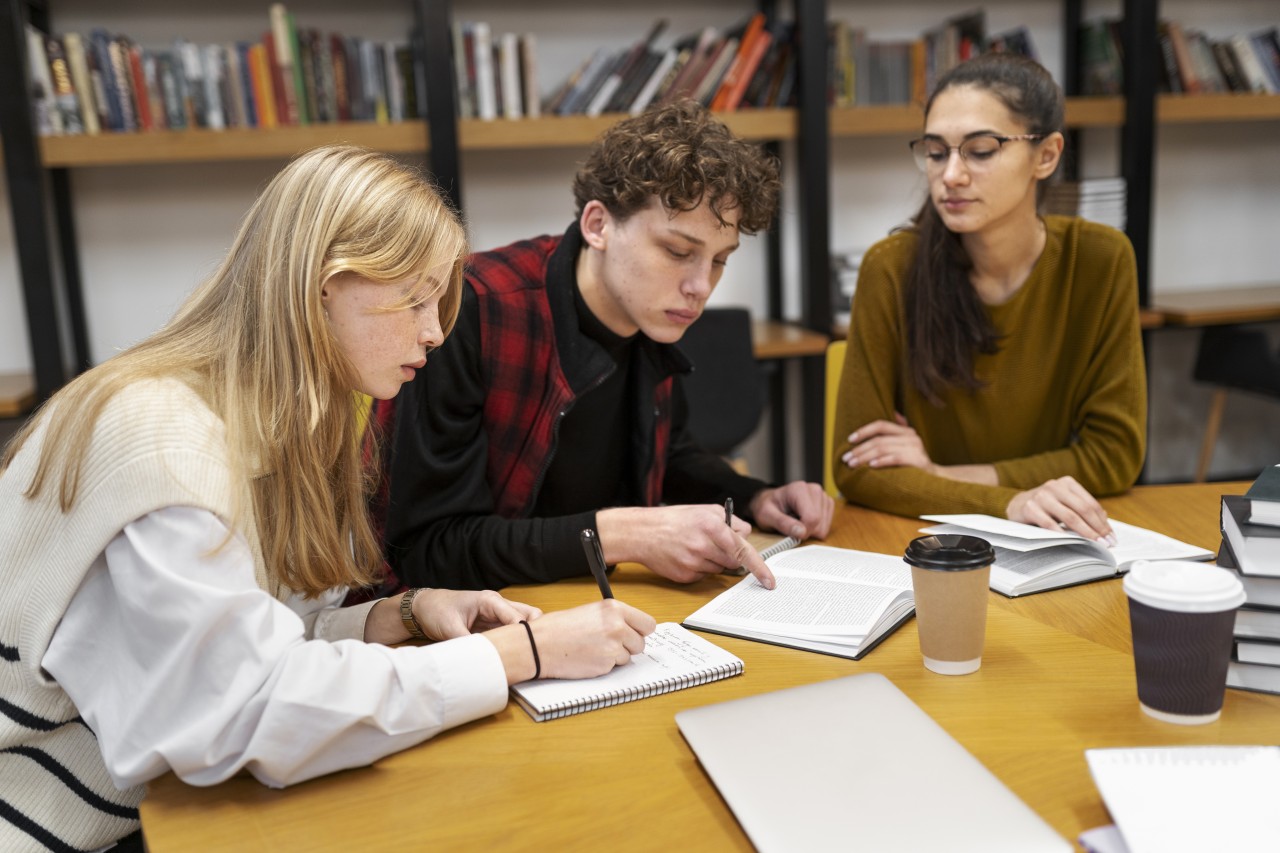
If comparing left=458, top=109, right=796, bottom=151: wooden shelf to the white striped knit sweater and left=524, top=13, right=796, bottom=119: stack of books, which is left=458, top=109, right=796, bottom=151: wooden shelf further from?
the white striped knit sweater

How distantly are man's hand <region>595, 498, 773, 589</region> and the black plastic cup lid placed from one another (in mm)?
281

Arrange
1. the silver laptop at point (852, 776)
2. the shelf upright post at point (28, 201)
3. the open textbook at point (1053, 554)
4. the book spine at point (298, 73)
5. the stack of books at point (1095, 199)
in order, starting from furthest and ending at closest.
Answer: the stack of books at point (1095, 199) → the book spine at point (298, 73) → the shelf upright post at point (28, 201) → the open textbook at point (1053, 554) → the silver laptop at point (852, 776)

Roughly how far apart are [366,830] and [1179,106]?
147 inches

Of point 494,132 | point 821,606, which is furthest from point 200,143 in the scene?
point 821,606

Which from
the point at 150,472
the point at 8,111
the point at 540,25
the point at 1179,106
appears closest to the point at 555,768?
the point at 150,472

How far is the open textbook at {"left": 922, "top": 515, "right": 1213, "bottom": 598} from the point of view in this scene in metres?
1.32

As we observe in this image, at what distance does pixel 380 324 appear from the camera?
3.69ft

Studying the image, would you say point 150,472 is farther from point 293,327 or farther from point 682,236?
point 682,236

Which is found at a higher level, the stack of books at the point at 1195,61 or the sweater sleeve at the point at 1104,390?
the stack of books at the point at 1195,61

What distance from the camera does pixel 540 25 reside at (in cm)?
362

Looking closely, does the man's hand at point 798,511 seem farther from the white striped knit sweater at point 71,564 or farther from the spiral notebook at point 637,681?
the white striped knit sweater at point 71,564

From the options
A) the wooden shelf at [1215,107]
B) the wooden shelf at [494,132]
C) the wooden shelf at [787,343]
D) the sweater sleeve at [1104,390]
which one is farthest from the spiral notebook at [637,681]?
the wooden shelf at [1215,107]

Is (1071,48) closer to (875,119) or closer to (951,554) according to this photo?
(875,119)

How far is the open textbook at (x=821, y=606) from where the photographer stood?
45.8 inches
